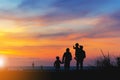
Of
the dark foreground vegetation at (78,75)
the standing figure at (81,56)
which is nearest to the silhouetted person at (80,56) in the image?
the standing figure at (81,56)

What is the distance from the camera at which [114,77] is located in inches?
1232

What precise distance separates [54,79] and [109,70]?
382 centimetres

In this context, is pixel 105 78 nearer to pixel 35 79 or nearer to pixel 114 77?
pixel 114 77

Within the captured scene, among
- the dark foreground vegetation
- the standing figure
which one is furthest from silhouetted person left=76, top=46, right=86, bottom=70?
the dark foreground vegetation

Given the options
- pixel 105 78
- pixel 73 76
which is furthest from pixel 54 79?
pixel 105 78

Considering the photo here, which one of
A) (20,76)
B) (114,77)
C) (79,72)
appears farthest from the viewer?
(20,76)

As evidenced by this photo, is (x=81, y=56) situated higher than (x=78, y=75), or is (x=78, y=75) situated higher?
(x=81, y=56)

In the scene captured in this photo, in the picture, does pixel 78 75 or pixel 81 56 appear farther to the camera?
pixel 81 56

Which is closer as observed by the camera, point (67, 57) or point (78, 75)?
point (78, 75)

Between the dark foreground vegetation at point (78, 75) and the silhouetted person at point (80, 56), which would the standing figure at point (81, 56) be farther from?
the dark foreground vegetation at point (78, 75)

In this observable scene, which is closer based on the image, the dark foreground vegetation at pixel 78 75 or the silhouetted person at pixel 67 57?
the dark foreground vegetation at pixel 78 75

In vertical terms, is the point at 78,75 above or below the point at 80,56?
below

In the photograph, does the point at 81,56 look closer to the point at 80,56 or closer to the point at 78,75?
the point at 80,56

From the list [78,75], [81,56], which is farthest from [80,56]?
[78,75]
